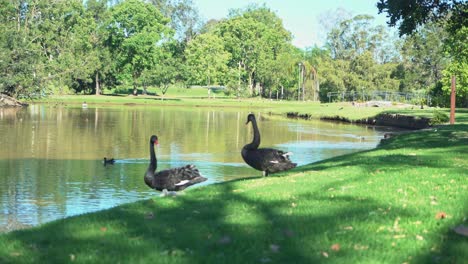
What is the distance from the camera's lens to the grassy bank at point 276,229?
253 inches

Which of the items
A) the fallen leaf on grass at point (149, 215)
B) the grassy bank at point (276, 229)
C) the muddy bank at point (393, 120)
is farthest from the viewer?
the muddy bank at point (393, 120)

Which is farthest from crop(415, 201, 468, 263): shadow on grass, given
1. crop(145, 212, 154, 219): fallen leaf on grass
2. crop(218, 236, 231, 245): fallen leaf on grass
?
crop(145, 212, 154, 219): fallen leaf on grass

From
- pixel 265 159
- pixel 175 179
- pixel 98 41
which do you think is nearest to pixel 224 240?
pixel 175 179

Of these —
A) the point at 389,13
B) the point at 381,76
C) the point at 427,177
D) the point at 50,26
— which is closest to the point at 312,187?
the point at 427,177

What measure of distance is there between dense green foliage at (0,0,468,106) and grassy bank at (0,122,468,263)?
71417 millimetres

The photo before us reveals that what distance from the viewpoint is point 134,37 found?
10662cm

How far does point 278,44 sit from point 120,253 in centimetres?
12511

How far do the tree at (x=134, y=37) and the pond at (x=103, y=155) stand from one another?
50902 millimetres

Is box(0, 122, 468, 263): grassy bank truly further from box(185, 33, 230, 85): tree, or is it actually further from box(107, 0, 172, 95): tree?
box(185, 33, 230, 85): tree

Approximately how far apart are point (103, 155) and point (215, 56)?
84.4 metres

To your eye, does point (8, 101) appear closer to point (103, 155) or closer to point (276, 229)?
point (103, 155)

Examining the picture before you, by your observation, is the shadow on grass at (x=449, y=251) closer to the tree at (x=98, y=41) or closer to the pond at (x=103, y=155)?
the pond at (x=103, y=155)

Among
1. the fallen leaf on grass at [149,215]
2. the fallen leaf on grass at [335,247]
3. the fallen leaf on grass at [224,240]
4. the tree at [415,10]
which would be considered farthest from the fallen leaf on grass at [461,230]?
the tree at [415,10]

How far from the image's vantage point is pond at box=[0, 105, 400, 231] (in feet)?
60.8
